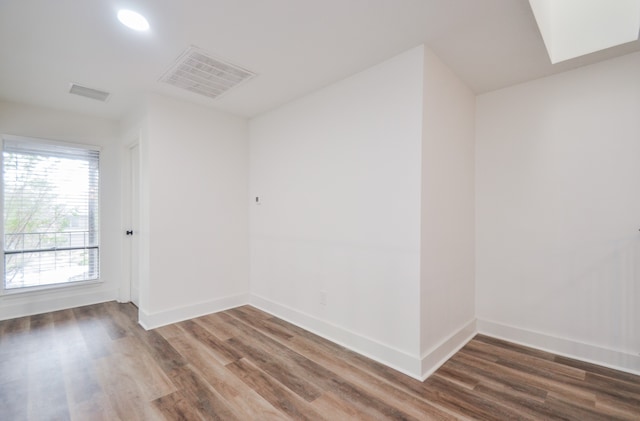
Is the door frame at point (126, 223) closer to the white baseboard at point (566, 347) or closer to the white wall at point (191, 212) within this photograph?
the white wall at point (191, 212)

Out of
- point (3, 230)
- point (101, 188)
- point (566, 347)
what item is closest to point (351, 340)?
point (566, 347)

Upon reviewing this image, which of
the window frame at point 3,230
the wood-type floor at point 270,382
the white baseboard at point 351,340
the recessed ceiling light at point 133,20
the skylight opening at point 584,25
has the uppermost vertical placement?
the skylight opening at point 584,25

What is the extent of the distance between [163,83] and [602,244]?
4.08 m

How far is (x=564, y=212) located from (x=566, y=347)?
1.14 meters

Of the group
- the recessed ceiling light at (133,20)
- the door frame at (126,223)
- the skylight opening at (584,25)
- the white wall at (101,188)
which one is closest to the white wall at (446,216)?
the skylight opening at (584,25)

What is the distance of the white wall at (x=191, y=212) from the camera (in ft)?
10.1

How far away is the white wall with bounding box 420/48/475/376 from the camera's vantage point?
223 cm

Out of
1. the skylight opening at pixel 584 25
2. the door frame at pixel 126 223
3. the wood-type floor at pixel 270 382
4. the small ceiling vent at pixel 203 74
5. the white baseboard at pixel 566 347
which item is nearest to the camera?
the wood-type floor at pixel 270 382

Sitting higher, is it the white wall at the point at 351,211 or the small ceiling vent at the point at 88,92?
the small ceiling vent at the point at 88,92

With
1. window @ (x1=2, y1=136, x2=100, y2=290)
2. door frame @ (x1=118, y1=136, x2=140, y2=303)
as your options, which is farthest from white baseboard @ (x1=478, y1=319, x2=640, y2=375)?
window @ (x1=2, y1=136, x2=100, y2=290)

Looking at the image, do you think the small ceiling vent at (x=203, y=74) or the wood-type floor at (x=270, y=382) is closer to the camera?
the wood-type floor at (x=270, y=382)

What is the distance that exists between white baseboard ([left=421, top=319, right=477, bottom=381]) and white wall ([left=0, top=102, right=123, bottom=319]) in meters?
4.00

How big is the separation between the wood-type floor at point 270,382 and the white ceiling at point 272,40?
7.95ft

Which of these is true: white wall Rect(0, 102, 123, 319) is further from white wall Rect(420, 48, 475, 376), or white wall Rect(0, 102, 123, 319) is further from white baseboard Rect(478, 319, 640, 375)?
white baseboard Rect(478, 319, 640, 375)
